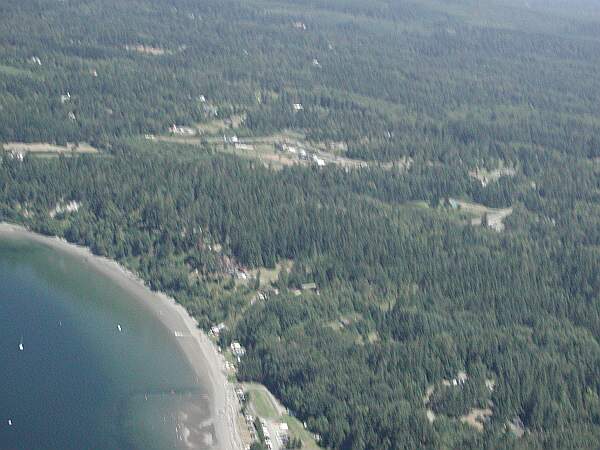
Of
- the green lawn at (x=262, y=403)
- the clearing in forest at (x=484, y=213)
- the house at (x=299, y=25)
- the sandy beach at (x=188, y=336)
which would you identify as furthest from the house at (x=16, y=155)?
the house at (x=299, y=25)

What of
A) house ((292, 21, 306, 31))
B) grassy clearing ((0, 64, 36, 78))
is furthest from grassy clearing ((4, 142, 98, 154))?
house ((292, 21, 306, 31))

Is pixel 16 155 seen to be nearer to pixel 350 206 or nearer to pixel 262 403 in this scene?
pixel 350 206

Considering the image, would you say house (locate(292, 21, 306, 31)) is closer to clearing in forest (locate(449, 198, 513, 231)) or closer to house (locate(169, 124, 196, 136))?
house (locate(169, 124, 196, 136))

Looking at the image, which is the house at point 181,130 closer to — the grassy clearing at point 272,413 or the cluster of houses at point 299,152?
the cluster of houses at point 299,152

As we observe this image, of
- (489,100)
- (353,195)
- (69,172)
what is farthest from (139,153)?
(489,100)

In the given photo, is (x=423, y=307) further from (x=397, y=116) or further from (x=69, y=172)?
(x=397, y=116)
